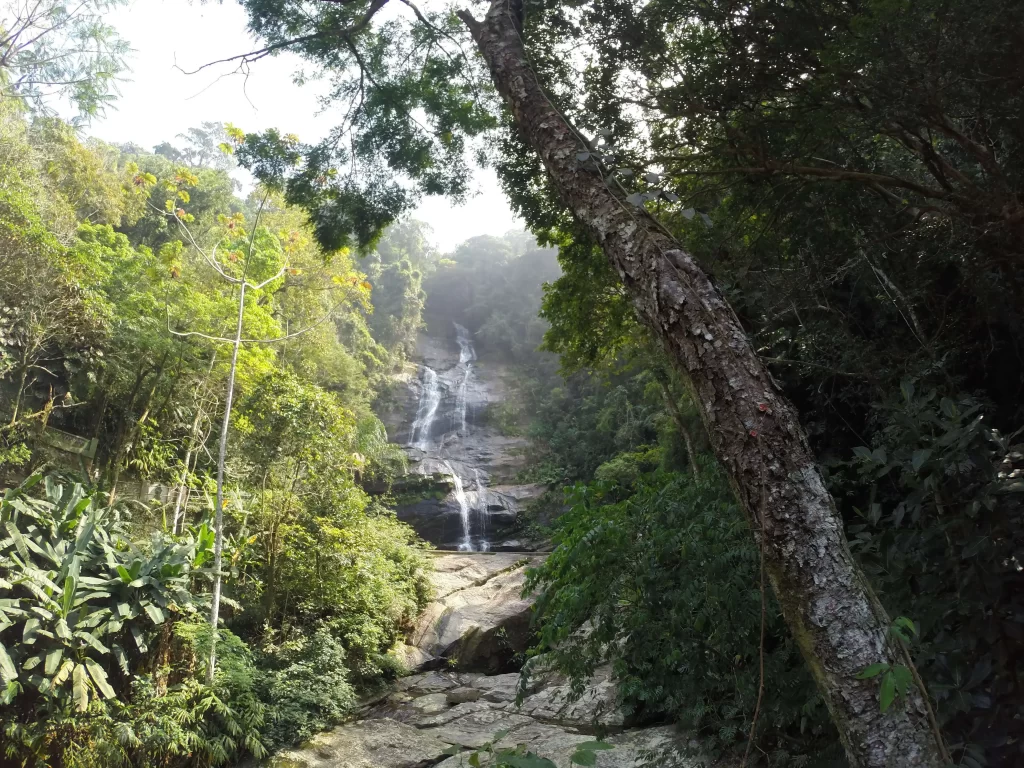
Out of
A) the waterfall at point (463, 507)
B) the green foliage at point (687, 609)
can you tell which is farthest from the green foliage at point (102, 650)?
the waterfall at point (463, 507)

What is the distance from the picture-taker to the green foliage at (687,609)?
8.45 feet

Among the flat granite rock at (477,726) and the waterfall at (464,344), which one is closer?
the flat granite rock at (477,726)

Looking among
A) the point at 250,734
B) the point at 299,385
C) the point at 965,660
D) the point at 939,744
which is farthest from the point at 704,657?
the point at 299,385

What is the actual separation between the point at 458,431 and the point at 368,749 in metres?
15.9

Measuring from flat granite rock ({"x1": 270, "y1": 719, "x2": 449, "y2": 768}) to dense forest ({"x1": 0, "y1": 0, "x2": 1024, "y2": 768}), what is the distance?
0.84 ft

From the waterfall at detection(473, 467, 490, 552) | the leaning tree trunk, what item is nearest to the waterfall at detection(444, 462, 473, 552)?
the waterfall at detection(473, 467, 490, 552)

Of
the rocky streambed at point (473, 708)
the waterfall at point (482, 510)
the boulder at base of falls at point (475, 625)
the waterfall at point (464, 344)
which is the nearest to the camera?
the rocky streambed at point (473, 708)

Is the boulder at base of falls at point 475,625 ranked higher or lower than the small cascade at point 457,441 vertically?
lower

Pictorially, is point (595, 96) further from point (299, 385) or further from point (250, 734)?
point (250, 734)

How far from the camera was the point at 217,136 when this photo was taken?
109 feet

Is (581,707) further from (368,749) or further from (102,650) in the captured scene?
(102,650)

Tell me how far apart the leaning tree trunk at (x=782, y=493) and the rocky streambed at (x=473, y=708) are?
4.01 ft

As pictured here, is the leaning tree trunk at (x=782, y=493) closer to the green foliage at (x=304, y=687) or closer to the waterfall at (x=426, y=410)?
the green foliage at (x=304, y=687)

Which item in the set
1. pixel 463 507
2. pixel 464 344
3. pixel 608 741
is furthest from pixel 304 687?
pixel 464 344
